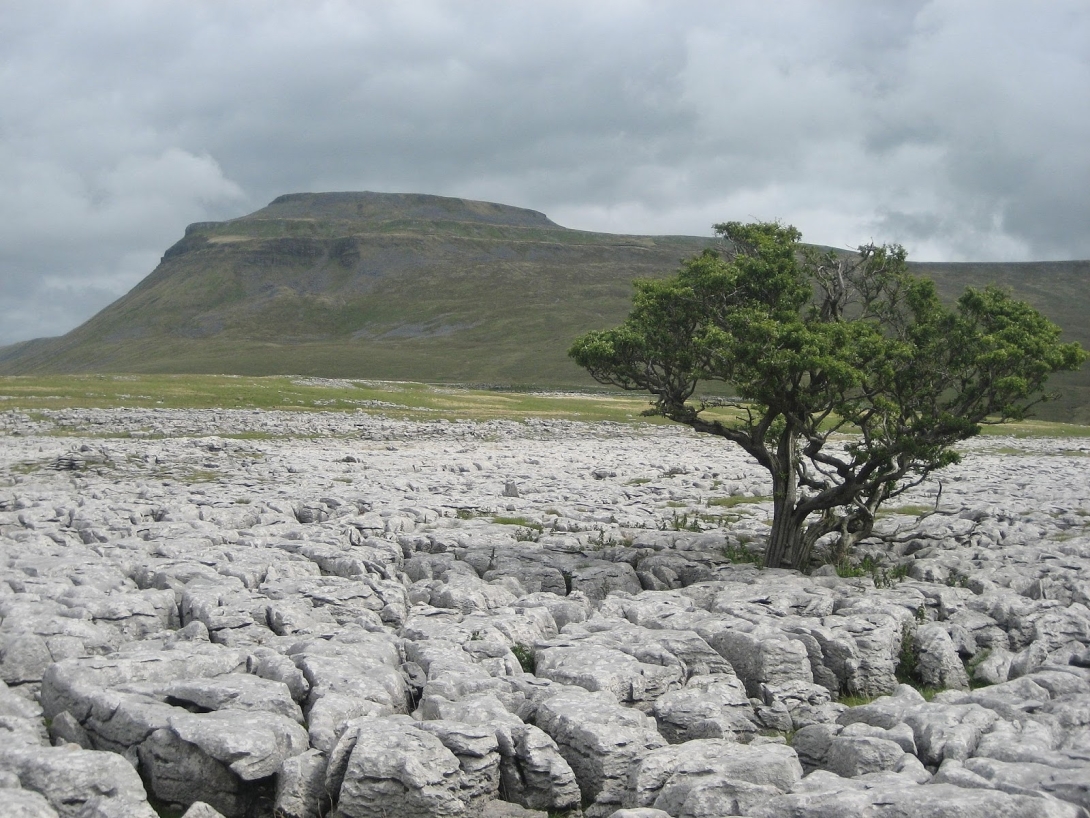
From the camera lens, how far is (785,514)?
74.3 feet

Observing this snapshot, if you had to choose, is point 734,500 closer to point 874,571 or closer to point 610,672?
point 874,571

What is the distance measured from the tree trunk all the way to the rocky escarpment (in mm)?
948

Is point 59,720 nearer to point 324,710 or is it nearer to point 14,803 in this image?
point 14,803

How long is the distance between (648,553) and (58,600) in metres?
14.1

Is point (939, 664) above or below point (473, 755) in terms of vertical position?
below

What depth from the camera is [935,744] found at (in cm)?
1137

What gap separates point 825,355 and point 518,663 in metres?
10.2

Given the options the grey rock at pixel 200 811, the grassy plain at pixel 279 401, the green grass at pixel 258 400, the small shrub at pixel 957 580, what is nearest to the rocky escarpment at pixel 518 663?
the grey rock at pixel 200 811

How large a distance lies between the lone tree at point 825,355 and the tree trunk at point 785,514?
0.03 meters

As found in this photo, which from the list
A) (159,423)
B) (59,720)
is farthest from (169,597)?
(159,423)

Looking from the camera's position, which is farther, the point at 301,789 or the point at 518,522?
the point at 518,522

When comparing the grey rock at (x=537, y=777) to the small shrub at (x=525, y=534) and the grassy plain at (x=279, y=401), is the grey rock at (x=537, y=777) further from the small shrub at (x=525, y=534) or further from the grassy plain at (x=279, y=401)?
the grassy plain at (x=279, y=401)

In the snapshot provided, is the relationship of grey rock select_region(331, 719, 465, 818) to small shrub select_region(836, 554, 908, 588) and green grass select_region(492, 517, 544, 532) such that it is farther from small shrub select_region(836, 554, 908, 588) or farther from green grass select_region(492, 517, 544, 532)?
green grass select_region(492, 517, 544, 532)

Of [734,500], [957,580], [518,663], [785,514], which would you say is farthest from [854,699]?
[734,500]
